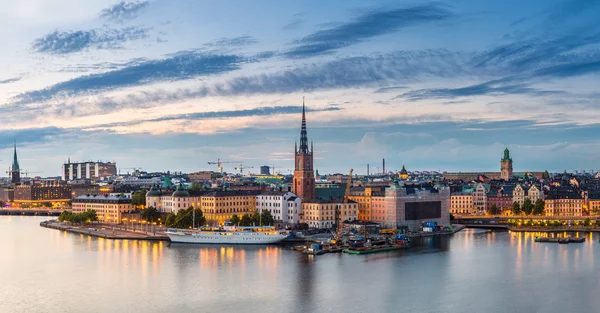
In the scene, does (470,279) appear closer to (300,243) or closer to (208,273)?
(208,273)

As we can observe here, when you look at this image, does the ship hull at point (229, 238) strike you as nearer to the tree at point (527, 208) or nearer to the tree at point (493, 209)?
the tree at point (527, 208)

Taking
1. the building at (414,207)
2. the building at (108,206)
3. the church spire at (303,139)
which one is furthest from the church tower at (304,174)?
the building at (108,206)

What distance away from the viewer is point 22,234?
47.5 metres

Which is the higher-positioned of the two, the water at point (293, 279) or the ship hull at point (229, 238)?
the ship hull at point (229, 238)

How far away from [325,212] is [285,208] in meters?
2.48

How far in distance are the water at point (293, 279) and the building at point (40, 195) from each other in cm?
4697

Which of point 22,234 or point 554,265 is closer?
point 554,265

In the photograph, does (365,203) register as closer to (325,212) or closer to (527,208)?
(325,212)

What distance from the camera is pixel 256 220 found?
146 ft

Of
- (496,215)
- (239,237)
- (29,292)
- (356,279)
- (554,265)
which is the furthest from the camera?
(496,215)

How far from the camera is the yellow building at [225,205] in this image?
48562 mm

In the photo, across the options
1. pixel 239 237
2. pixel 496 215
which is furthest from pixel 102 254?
pixel 496 215

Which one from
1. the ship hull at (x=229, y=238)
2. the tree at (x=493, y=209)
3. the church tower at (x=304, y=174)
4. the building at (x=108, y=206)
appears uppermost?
the church tower at (x=304, y=174)

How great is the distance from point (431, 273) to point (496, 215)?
28982 millimetres
